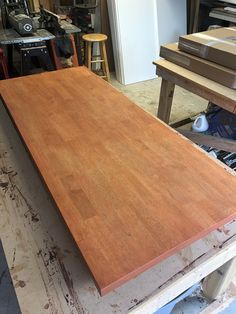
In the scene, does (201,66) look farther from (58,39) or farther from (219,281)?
(58,39)

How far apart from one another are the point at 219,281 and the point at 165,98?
3.56 ft

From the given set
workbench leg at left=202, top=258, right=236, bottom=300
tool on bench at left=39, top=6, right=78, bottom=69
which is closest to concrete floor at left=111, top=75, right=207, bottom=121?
tool on bench at left=39, top=6, right=78, bottom=69

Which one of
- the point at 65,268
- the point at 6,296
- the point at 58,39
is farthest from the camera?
the point at 58,39

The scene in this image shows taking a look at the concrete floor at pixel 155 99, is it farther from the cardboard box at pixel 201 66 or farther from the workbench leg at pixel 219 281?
the workbench leg at pixel 219 281

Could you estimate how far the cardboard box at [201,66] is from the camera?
1.25m

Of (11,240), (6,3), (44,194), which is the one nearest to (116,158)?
(44,194)

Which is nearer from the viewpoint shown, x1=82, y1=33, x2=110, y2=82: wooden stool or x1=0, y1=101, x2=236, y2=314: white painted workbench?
x1=0, y1=101, x2=236, y2=314: white painted workbench

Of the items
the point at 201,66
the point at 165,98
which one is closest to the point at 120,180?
the point at 201,66

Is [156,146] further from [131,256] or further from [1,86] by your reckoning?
[1,86]

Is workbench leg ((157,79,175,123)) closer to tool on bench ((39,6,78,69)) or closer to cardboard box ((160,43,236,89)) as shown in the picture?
cardboard box ((160,43,236,89))

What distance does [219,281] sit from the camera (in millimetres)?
994

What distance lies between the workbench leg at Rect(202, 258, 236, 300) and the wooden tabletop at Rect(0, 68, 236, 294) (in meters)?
0.33

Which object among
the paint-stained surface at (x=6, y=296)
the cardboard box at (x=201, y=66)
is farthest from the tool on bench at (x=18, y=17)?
the paint-stained surface at (x=6, y=296)

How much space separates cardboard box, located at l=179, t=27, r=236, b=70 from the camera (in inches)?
49.6
